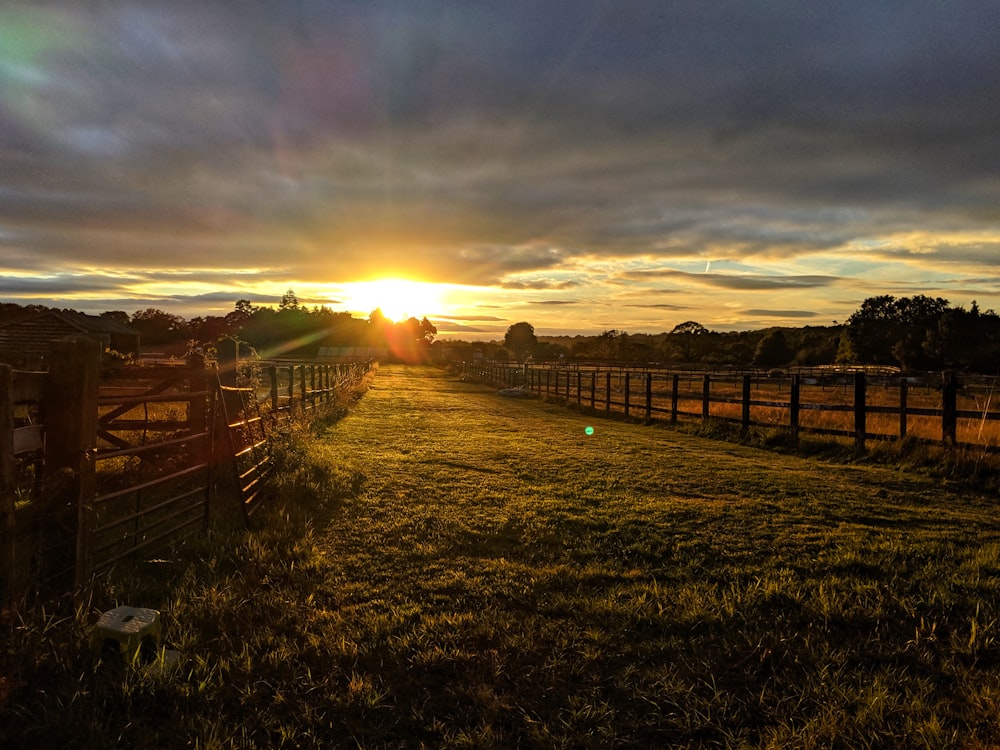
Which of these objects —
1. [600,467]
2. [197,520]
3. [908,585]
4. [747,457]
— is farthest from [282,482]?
[747,457]

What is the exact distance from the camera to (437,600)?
446 centimetres

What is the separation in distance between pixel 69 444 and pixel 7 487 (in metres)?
0.51

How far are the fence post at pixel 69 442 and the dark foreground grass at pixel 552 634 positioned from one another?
600 mm

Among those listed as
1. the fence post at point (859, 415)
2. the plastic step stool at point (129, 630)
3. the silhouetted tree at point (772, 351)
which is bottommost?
the plastic step stool at point (129, 630)

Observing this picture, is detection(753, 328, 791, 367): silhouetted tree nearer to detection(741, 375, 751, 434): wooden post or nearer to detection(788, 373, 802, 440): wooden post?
detection(741, 375, 751, 434): wooden post

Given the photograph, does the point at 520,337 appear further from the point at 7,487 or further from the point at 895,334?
the point at 7,487

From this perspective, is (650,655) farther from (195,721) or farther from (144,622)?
(144,622)

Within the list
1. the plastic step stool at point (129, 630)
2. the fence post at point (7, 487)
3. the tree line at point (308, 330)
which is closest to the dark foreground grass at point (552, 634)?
the plastic step stool at point (129, 630)

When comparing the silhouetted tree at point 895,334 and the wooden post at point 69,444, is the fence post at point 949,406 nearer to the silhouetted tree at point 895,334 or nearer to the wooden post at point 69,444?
the wooden post at point 69,444

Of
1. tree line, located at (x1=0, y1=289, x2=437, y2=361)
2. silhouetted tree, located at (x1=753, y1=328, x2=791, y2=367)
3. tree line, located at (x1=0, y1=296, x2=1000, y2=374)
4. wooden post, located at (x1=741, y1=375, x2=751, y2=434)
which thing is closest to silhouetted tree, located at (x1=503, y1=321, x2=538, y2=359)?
tree line, located at (x1=0, y1=296, x2=1000, y2=374)

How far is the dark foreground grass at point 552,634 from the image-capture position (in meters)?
2.91

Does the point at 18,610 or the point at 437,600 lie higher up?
the point at 18,610

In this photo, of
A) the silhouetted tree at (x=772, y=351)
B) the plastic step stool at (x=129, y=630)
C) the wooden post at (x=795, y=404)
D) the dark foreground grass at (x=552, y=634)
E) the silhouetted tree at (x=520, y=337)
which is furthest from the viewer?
the silhouetted tree at (x=520, y=337)

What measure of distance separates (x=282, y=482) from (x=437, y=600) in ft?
12.9
